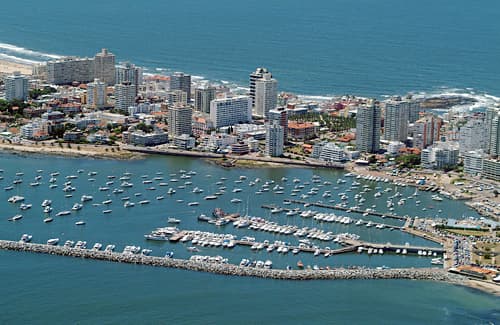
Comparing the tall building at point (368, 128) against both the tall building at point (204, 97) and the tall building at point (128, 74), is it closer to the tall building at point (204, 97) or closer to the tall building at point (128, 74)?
the tall building at point (204, 97)

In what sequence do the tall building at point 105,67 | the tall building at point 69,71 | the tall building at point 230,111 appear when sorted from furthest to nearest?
the tall building at point 105,67 < the tall building at point 69,71 < the tall building at point 230,111

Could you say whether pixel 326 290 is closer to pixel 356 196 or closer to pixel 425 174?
pixel 356 196

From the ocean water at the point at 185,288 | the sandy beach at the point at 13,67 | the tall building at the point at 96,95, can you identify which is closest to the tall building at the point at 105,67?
the sandy beach at the point at 13,67

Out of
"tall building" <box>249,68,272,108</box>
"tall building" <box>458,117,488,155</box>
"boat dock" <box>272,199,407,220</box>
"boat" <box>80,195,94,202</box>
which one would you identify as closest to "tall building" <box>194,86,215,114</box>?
"tall building" <box>249,68,272,108</box>

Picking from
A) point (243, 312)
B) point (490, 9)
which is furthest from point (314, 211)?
point (490, 9)

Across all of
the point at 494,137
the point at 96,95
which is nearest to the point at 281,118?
the point at 494,137
